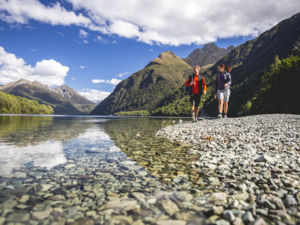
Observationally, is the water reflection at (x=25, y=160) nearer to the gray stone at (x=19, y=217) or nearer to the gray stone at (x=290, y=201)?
the gray stone at (x=19, y=217)

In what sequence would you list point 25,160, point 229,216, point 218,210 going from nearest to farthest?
point 229,216 < point 218,210 < point 25,160

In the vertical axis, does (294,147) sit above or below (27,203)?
above

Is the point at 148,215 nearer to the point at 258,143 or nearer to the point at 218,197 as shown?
the point at 218,197

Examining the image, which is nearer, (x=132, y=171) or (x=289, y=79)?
(x=132, y=171)

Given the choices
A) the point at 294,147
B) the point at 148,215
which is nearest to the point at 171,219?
the point at 148,215

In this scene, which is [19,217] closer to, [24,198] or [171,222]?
[24,198]

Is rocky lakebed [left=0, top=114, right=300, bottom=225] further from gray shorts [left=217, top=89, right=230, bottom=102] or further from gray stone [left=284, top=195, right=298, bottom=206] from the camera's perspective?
gray shorts [left=217, top=89, right=230, bottom=102]

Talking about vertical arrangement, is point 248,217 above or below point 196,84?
below

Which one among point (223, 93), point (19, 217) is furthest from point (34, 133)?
point (223, 93)

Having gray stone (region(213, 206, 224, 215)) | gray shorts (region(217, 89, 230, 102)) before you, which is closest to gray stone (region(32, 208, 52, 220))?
gray stone (region(213, 206, 224, 215))

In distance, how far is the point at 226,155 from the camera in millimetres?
7367

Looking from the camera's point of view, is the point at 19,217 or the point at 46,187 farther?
the point at 46,187

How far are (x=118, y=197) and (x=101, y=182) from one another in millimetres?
1052

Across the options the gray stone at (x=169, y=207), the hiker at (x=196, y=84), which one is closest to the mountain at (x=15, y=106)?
the hiker at (x=196, y=84)
